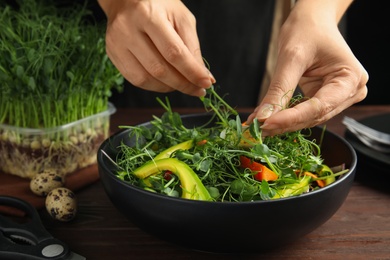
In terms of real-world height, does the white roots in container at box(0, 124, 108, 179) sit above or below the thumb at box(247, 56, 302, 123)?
below

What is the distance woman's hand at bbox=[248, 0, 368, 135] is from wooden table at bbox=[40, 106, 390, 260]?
0.70 ft

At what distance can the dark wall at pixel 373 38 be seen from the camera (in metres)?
2.29

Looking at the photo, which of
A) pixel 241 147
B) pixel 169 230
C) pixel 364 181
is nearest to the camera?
pixel 169 230

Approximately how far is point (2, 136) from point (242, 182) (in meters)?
0.71

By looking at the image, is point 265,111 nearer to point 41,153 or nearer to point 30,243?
point 30,243

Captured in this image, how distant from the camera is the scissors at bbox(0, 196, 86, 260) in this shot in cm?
86

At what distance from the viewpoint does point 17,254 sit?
0.86m

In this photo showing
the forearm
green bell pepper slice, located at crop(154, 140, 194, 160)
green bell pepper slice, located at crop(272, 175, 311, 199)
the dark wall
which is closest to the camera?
green bell pepper slice, located at crop(272, 175, 311, 199)

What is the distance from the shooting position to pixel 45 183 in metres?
1.12

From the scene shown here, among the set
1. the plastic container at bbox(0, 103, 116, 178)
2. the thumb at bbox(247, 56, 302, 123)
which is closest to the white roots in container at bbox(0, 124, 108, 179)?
the plastic container at bbox(0, 103, 116, 178)

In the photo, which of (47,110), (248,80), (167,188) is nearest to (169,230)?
(167,188)

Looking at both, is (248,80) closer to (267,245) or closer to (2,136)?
(2,136)

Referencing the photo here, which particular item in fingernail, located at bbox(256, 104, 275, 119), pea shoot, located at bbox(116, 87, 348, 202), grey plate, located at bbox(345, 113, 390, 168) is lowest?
grey plate, located at bbox(345, 113, 390, 168)

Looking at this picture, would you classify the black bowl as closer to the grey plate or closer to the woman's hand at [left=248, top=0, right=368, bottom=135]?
the woman's hand at [left=248, top=0, right=368, bottom=135]
